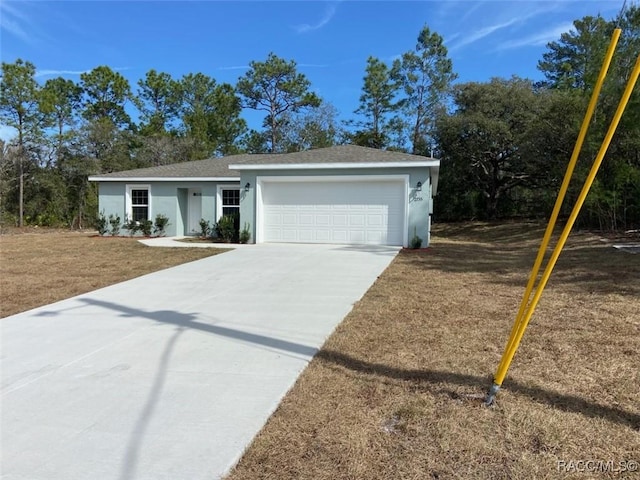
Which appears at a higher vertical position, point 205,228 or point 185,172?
point 185,172

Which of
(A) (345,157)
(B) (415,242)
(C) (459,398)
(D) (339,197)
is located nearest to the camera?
(C) (459,398)

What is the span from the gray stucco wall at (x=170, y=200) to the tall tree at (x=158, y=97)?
2015 cm

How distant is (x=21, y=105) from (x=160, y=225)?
16371mm

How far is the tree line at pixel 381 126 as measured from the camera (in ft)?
60.6

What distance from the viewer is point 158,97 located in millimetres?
38125

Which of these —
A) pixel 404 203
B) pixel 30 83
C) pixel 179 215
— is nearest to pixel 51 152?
pixel 30 83

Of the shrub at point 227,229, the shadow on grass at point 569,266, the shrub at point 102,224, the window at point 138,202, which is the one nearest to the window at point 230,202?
the shrub at point 227,229

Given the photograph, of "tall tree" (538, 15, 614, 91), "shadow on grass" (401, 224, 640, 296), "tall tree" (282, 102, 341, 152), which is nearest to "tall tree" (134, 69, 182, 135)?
"tall tree" (282, 102, 341, 152)

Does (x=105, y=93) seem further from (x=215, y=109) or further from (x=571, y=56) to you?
(x=571, y=56)

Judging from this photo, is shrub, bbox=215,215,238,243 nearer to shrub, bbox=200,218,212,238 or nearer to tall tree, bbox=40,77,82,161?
shrub, bbox=200,218,212,238

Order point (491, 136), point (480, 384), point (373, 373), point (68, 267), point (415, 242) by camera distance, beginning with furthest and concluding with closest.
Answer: point (491, 136) < point (415, 242) < point (68, 267) < point (373, 373) < point (480, 384)

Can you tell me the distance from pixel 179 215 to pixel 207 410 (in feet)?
53.8

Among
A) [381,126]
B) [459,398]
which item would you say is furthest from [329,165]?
[381,126]

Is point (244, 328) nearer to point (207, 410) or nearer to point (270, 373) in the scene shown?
point (270, 373)
